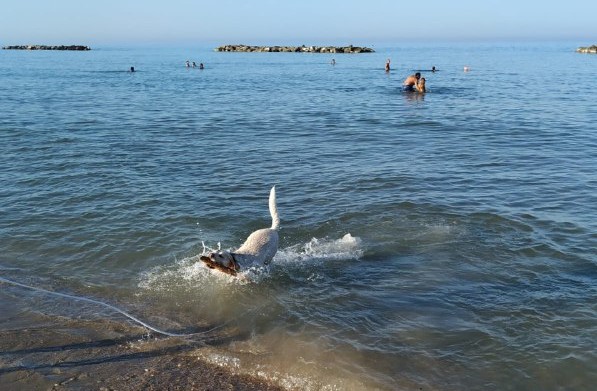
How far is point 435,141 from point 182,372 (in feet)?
60.6

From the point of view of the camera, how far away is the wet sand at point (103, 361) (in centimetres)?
715

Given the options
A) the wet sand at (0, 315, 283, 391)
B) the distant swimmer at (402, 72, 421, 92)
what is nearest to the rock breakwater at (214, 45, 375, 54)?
the distant swimmer at (402, 72, 421, 92)

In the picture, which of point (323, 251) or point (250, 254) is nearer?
point (250, 254)

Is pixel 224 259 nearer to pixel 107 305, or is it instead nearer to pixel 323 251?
pixel 107 305

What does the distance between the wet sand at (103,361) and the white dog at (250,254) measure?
135 cm

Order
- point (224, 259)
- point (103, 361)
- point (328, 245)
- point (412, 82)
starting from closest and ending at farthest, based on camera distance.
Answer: point (103, 361)
point (224, 259)
point (328, 245)
point (412, 82)

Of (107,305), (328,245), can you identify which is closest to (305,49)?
(328,245)

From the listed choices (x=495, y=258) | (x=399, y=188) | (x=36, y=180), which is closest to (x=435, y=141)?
(x=399, y=188)

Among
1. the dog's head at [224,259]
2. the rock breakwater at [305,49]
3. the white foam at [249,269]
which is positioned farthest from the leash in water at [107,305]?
the rock breakwater at [305,49]

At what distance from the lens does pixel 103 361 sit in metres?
7.68

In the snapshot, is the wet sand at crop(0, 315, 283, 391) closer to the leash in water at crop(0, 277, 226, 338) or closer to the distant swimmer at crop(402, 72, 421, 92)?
the leash in water at crop(0, 277, 226, 338)

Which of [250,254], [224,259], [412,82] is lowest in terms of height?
[412,82]

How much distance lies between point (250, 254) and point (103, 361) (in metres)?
3.32

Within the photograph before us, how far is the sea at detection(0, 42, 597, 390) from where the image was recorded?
8.05 metres
